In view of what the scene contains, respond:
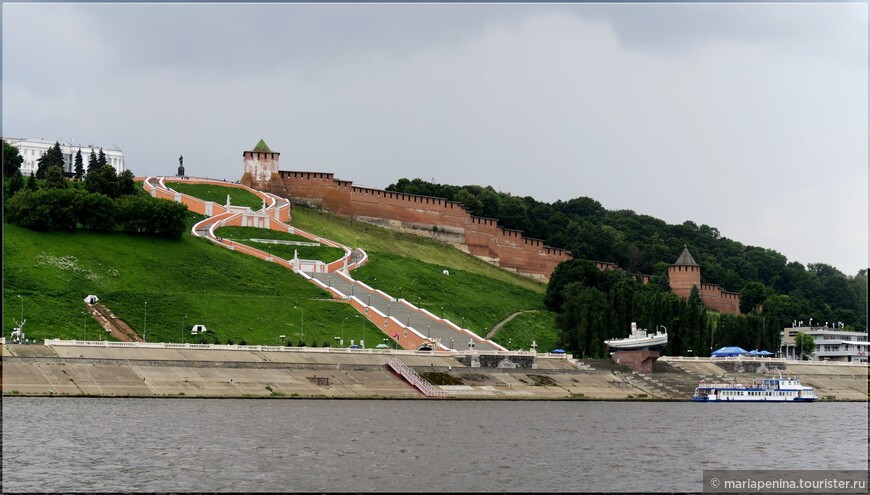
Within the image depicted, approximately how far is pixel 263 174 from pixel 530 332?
44.1 meters

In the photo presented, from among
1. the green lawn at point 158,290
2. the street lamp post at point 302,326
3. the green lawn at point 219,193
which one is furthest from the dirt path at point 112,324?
the green lawn at point 219,193

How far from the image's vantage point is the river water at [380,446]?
38.6 metres

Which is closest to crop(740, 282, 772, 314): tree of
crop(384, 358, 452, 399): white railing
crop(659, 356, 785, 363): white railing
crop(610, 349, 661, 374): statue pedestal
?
crop(659, 356, 785, 363): white railing

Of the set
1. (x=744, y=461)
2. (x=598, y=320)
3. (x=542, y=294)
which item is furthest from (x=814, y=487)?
(x=542, y=294)

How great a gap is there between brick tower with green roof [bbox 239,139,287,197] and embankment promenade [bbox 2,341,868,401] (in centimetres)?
5750

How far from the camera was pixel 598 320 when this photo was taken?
10125 centimetres

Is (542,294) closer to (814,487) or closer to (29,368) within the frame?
(29,368)

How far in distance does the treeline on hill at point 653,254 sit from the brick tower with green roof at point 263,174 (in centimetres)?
3274

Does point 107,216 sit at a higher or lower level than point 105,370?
higher

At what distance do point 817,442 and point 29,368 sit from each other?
132 ft

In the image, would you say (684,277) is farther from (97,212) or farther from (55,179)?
(55,179)

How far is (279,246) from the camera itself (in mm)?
121500

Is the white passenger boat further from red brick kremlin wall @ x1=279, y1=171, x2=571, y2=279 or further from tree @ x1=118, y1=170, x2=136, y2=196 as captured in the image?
tree @ x1=118, y1=170, x2=136, y2=196

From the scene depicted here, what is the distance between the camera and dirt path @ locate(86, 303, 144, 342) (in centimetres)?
8475
